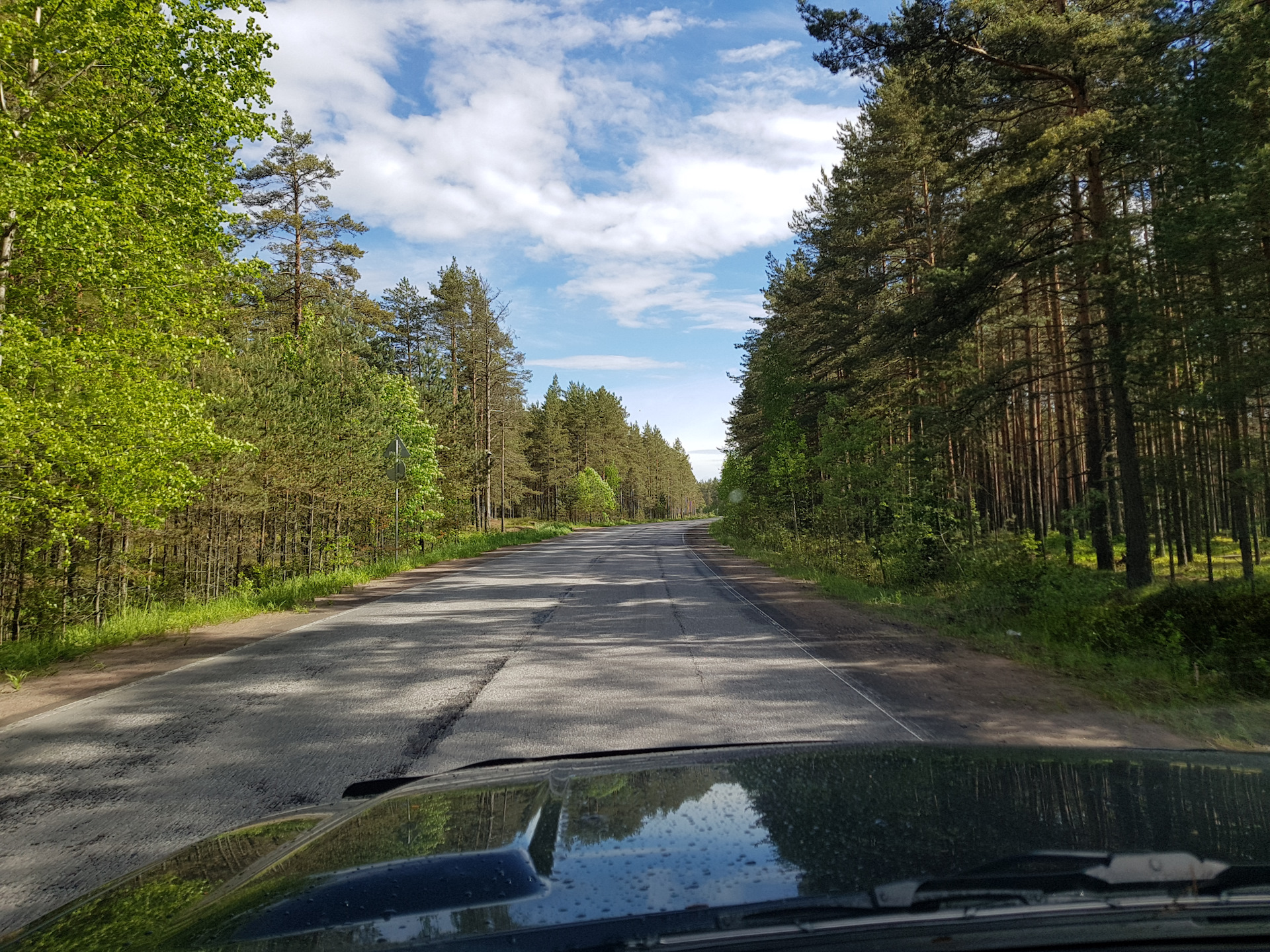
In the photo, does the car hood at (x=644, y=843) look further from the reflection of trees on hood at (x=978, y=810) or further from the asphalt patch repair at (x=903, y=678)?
the asphalt patch repair at (x=903, y=678)

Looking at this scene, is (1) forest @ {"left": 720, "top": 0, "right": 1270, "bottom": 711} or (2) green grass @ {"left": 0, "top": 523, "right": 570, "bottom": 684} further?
(1) forest @ {"left": 720, "top": 0, "right": 1270, "bottom": 711}

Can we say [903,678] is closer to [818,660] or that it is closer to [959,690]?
[959,690]

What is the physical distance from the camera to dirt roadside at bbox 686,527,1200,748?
6.00 metres

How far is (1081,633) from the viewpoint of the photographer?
991 cm

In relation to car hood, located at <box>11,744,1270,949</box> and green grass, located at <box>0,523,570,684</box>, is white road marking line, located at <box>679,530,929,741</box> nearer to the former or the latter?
car hood, located at <box>11,744,1270,949</box>

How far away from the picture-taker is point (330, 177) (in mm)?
30859

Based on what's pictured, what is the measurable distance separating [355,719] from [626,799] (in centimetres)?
491

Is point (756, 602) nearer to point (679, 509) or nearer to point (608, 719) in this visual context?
point (608, 719)

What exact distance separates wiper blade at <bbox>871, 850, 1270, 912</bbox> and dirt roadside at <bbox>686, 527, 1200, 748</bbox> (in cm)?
376

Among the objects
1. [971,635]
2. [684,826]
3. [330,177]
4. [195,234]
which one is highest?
[330,177]

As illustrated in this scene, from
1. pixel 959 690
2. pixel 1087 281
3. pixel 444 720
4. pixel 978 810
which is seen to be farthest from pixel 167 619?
pixel 1087 281

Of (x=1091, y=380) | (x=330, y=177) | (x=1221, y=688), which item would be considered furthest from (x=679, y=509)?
(x=1221, y=688)

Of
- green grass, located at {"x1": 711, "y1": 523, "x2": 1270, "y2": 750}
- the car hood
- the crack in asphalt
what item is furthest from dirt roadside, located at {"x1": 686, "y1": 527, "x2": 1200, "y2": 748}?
the crack in asphalt

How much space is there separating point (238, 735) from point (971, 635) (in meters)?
9.61
